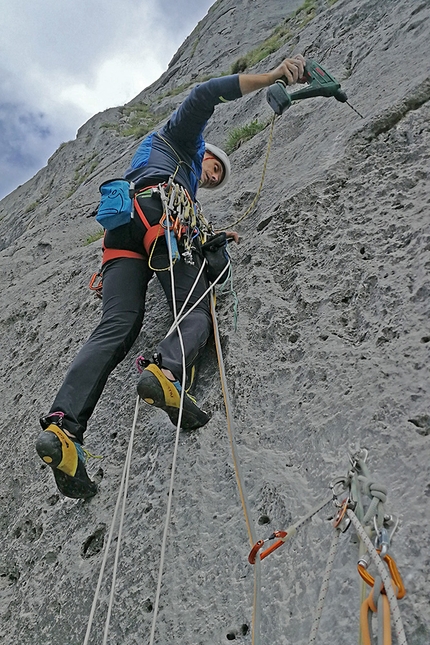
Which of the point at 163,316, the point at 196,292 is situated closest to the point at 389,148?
the point at 196,292

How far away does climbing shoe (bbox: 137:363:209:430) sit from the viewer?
2318mm

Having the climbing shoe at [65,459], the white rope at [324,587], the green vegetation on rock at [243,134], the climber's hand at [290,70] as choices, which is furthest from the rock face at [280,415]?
the green vegetation on rock at [243,134]

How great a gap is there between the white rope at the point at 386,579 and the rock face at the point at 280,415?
138 millimetres

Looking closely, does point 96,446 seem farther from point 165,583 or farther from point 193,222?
point 193,222

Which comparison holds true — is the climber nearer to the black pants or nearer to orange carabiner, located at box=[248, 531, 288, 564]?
the black pants

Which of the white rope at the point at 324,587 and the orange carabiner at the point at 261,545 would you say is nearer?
the white rope at the point at 324,587

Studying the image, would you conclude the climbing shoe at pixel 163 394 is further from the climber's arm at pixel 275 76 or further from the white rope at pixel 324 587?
→ the climber's arm at pixel 275 76

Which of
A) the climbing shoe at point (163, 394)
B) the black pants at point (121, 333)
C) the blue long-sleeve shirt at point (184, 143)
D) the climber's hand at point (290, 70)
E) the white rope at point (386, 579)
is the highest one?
the blue long-sleeve shirt at point (184, 143)

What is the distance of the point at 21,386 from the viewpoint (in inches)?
165

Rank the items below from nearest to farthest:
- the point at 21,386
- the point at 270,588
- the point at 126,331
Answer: the point at 270,588 → the point at 126,331 → the point at 21,386

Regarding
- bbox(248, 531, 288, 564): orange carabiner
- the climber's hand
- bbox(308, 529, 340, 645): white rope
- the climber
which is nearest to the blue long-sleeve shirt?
the climber

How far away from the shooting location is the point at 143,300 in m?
3.05

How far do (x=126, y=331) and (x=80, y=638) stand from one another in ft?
4.43

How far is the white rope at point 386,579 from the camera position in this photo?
1259 mm
